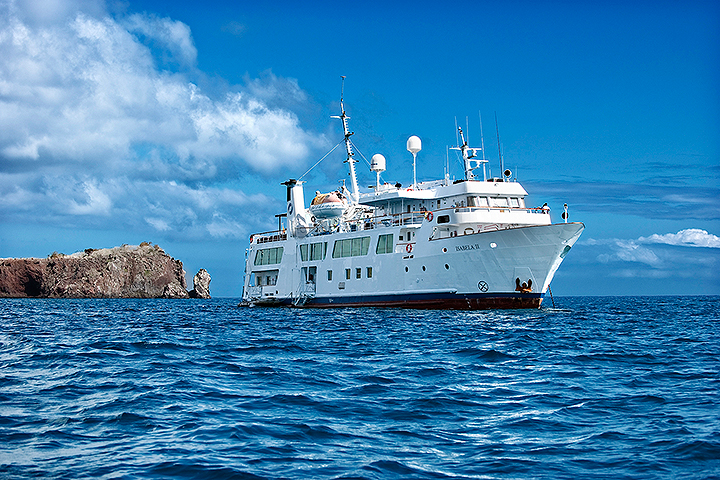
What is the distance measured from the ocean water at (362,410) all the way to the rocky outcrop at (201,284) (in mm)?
118279

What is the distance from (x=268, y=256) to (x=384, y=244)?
54.4 feet

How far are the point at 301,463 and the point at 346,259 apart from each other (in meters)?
36.9

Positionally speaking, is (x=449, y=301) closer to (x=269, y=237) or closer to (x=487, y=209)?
(x=487, y=209)

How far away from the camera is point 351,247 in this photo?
4416 centimetres

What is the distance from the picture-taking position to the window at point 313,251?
1866 inches

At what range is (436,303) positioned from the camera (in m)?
37.1

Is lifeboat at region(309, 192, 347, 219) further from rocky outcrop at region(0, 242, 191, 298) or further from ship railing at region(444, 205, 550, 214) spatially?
rocky outcrop at region(0, 242, 191, 298)

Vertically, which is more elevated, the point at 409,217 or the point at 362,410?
the point at 409,217

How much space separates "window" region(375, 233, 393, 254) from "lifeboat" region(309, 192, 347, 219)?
239 inches

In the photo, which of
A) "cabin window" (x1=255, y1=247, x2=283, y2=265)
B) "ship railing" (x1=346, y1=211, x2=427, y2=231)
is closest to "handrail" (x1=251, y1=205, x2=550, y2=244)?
"ship railing" (x1=346, y1=211, x2=427, y2=231)

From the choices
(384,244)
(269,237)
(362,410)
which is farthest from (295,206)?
(362,410)

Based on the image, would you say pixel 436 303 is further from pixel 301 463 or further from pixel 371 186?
pixel 301 463

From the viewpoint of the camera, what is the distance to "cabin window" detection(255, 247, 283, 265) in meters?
53.5

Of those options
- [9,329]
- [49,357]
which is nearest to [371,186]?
[9,329]
